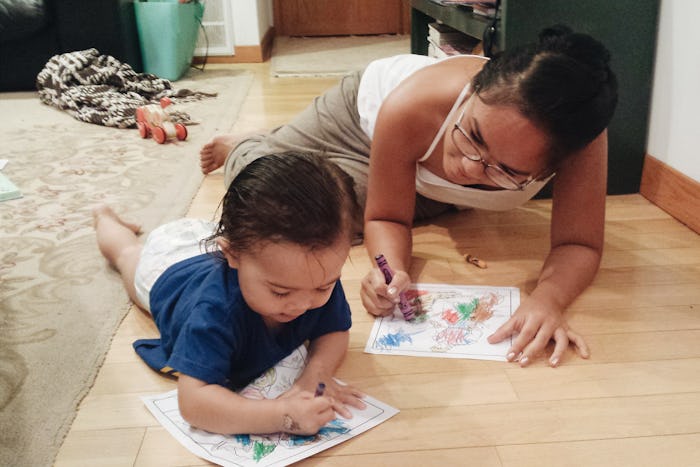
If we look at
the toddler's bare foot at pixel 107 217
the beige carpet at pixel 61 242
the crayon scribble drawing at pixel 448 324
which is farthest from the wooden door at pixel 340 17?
the crayon scribble drawing at pixel 448 324

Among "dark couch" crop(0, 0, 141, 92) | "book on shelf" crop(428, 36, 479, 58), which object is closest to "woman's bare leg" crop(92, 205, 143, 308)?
"book on shelf" crop(428, 36, 479, 58)

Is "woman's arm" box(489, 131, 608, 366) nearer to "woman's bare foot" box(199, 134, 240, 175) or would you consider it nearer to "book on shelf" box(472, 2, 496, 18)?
"book on shelf" box(472, 2, 496, 18)

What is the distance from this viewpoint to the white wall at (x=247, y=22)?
3602 mm

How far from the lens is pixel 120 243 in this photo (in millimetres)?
1277

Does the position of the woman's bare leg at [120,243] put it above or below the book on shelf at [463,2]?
below

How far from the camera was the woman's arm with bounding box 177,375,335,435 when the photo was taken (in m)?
0.77

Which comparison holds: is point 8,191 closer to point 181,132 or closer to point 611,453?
point 181,132

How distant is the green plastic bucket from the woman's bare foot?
150cm

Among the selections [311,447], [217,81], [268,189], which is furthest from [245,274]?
[217,81]

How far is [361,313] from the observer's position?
43.9 inches

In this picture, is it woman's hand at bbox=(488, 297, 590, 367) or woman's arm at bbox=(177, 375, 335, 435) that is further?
woman's hand at bbox=(488, 297, 590, 367)

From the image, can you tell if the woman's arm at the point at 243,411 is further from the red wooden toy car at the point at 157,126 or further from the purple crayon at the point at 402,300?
the red wooden toy car at the point at 157,126

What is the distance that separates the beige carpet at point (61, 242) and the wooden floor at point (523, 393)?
0.05 m

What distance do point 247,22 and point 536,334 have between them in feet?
10.1
